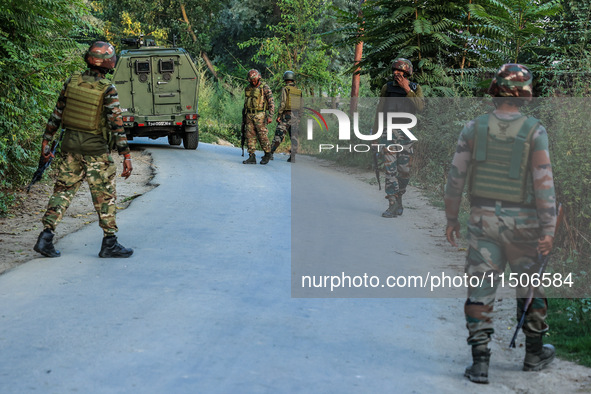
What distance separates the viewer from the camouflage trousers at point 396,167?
932 centimetres

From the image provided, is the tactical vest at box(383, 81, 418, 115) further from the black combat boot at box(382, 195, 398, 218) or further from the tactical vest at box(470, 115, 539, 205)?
the tactical vest at box(470, 115, 539, 205)

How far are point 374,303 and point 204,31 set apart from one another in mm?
32739

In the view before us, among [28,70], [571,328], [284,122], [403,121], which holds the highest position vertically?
[28,70]

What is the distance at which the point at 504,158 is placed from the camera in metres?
4.06

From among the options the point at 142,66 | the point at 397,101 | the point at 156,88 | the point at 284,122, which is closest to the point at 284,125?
the point at 284,122

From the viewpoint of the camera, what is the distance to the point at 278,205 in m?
10.2

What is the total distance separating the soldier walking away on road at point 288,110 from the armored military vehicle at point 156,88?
322 cm

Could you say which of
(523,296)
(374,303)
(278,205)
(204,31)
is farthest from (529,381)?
(204,31)

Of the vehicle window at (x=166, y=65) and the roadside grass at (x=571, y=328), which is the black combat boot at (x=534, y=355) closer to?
the roadside grass at (x=571, y=328)

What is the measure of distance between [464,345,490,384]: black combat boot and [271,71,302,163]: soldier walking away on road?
11.5 meters

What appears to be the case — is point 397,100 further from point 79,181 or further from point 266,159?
point 266,159

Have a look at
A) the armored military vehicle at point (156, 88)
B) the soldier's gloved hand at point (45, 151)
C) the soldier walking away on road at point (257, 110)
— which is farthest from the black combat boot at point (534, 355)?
the armored military vehicle at point (156, 88)

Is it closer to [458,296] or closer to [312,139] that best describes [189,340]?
[458,296]

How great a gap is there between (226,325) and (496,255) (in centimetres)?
187
